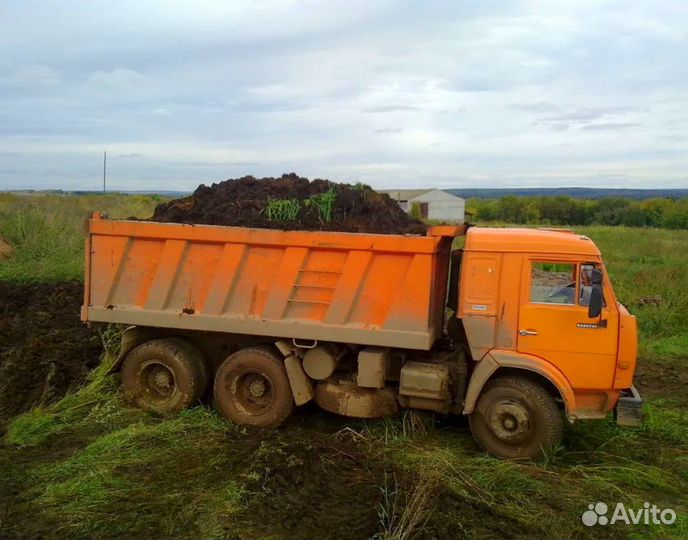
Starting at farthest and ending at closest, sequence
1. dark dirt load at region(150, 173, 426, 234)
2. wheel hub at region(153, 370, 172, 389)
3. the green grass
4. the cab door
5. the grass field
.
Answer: the green grass, wheel hub at region(153, 370, 172, 389), dark dirt load at region(150, 173, 426, 234), the cab door, the grass field

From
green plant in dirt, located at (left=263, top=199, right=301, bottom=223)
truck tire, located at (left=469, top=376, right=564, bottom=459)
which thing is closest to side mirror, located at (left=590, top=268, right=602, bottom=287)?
truck tire, located at (left=469, top=376, right=564, bottom=459)

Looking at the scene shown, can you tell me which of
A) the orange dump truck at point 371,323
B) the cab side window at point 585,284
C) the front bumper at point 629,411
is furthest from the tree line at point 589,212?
the front bumper at point 629,411

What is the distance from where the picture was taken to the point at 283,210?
667 centimetres

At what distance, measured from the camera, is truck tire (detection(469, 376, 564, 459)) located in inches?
221

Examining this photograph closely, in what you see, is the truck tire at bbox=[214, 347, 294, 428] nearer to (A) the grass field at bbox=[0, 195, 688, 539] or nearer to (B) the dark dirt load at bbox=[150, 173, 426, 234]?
(A) the grass field at bbox=[0, 195, 688, 539]

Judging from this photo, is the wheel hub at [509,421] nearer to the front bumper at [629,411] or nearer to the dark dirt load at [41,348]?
the front bumper at [629,411]

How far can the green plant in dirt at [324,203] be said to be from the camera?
6648mm

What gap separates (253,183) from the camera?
7398mm

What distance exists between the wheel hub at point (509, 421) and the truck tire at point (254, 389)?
2017 mm

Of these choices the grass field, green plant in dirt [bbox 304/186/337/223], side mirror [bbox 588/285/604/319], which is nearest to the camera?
the grass field

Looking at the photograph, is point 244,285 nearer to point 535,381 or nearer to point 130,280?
point 130,280

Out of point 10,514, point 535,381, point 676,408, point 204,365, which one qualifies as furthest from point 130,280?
point 676,408

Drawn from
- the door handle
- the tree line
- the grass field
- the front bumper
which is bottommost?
the grass field

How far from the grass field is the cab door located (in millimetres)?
847
